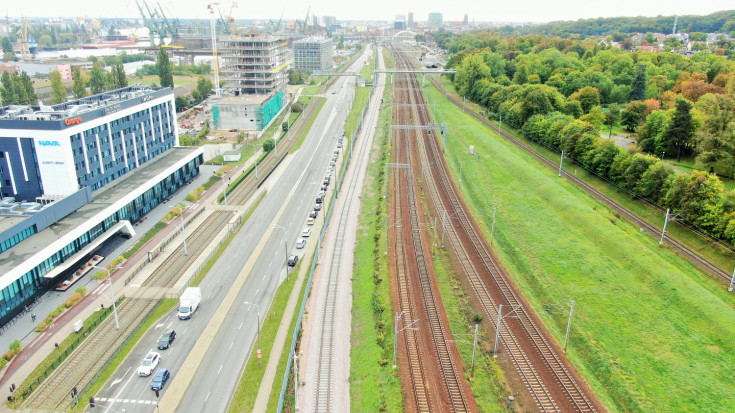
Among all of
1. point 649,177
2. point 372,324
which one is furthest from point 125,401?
point 649,177

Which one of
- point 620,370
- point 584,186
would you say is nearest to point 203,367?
point 620,370

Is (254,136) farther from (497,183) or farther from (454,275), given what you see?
(454,275)

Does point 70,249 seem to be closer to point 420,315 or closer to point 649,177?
point 420,315

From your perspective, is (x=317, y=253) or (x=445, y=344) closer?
(x=445, y=344)

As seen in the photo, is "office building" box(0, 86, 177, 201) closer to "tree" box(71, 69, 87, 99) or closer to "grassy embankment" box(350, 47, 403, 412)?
"grassy embankment" box(350, 47, 403, 412)

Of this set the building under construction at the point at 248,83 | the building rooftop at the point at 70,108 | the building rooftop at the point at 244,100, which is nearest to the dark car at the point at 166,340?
the building rooftop at the point at 70,108

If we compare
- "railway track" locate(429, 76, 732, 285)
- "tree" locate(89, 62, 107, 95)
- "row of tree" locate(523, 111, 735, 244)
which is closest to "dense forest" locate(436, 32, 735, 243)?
"row of tree" locate(523, 111, 735, 244)
